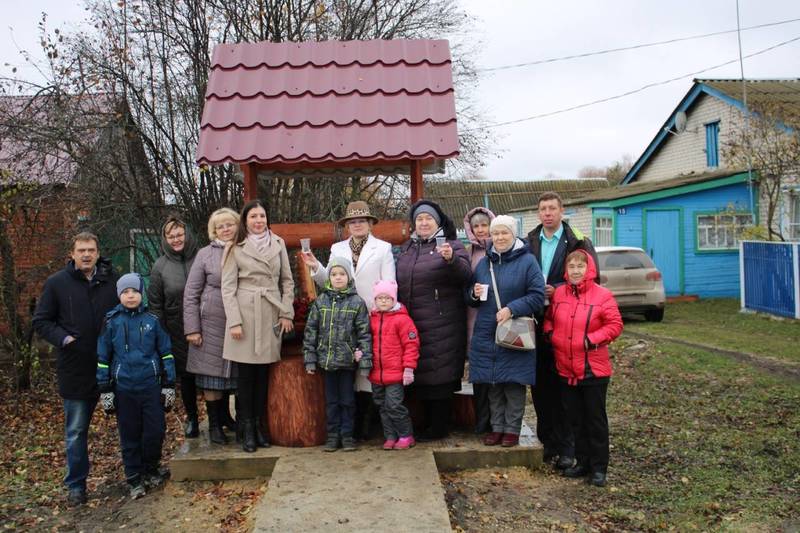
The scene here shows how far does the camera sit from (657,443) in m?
6.29

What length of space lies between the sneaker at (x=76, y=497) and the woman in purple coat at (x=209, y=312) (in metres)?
1.10

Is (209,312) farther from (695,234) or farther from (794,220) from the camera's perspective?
(794,220)

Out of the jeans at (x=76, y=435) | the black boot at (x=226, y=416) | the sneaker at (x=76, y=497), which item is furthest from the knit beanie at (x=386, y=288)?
the sneaker at (x=76, y=497)

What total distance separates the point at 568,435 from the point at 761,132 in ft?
50.4

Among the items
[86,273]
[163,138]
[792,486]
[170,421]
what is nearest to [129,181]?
[163,138]

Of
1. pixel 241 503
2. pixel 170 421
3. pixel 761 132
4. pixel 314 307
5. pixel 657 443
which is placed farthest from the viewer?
pixel 761 132

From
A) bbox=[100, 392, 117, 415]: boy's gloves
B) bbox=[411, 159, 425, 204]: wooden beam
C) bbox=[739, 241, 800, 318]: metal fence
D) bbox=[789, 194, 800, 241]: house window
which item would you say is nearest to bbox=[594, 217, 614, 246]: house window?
bbox=[789, 194, 800, 241]: house window

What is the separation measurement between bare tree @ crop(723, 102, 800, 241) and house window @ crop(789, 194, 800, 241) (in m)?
0.34

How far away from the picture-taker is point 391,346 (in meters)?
5.06

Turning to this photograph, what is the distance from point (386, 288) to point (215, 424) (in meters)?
1.79

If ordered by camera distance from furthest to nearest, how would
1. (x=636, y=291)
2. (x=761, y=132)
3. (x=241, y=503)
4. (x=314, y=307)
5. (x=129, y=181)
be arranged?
(x=761, y=132) → (x=636, y=291) → (x=129, y=181) → (x=314, y=307) → (x=241, y=503)

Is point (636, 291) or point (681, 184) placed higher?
point (681, 184)

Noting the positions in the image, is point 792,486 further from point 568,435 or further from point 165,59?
point 165,59

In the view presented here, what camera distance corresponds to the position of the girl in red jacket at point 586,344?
4.88m
